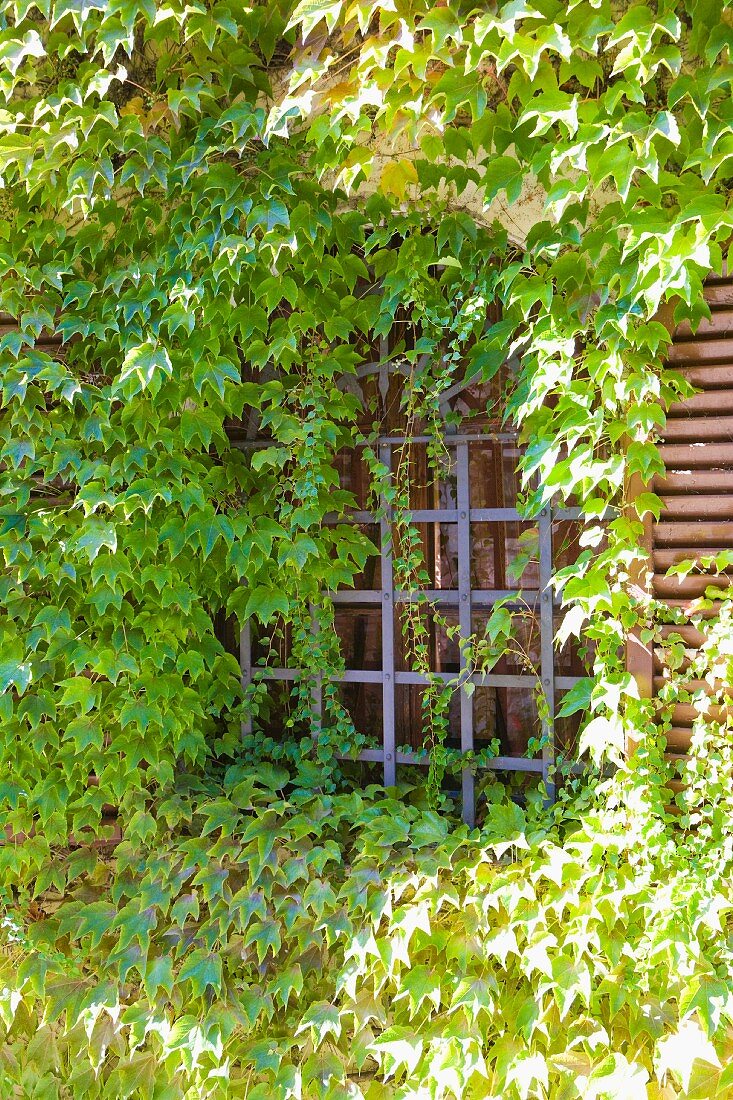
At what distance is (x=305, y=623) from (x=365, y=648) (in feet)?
0.80

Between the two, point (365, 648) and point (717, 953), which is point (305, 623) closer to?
point (365, 648)

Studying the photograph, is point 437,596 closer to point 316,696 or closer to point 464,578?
point 464,578

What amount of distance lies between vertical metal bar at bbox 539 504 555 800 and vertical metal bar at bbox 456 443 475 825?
247mm

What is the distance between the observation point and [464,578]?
2.95 m

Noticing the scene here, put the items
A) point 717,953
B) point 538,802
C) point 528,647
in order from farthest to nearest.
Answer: point 528,647, point 538,802, point 717,953

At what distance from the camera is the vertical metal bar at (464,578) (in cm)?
292

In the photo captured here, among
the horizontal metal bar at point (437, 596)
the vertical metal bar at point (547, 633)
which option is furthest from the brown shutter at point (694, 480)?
the horizontal metal bar at point (437, 596)

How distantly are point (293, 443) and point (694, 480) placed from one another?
1299 mm

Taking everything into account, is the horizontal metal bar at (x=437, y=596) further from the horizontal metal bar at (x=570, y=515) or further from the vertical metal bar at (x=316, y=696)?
the horizontal metal bar at (x=570, y=515)

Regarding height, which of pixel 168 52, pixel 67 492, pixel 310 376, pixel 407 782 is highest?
pixel 168 52

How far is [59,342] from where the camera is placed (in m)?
3.18

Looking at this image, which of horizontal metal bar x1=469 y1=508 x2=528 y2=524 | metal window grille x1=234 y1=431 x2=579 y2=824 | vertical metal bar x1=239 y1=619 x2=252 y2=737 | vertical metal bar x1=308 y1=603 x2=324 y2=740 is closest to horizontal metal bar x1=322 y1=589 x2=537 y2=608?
metal window grille x1=234 y1=431 x2=579 y2=824

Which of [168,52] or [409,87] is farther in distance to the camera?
[168,52]

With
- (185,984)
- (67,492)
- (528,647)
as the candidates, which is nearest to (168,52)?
(67,492)
